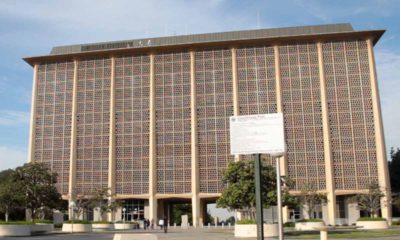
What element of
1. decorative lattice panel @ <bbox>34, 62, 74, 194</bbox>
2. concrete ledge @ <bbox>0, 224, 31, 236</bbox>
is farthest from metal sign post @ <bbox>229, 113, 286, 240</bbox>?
decorative lattice panel @ <bbox>34, 62, 74, 194</bbox>

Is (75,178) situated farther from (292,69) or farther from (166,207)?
(292,69)

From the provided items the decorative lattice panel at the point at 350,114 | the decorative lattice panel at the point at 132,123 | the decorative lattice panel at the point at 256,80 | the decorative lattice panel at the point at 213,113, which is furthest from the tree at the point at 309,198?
the decorative lattice panel at the point at 132,123

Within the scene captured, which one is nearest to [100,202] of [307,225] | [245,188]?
[307,225]

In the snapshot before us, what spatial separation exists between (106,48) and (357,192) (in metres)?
45.7

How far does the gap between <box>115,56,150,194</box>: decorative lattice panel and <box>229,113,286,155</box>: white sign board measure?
6022 cm

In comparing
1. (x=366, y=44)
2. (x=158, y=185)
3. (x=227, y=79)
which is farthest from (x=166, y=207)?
(x=366, y=44)

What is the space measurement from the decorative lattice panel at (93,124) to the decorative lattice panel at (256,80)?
21.6m

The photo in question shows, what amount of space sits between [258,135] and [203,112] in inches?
2337

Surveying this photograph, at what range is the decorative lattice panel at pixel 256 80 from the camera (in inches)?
2847

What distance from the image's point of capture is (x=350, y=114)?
70.2 meters

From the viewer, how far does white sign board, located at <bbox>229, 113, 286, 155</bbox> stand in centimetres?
1384

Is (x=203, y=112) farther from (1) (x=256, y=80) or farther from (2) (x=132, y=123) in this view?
(2) (x=132, y=123)

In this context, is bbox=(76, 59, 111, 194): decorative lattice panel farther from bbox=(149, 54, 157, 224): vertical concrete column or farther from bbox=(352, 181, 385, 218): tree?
bbox=(352, 181, 385, 218): tree

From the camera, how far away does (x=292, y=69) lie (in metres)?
72.9
